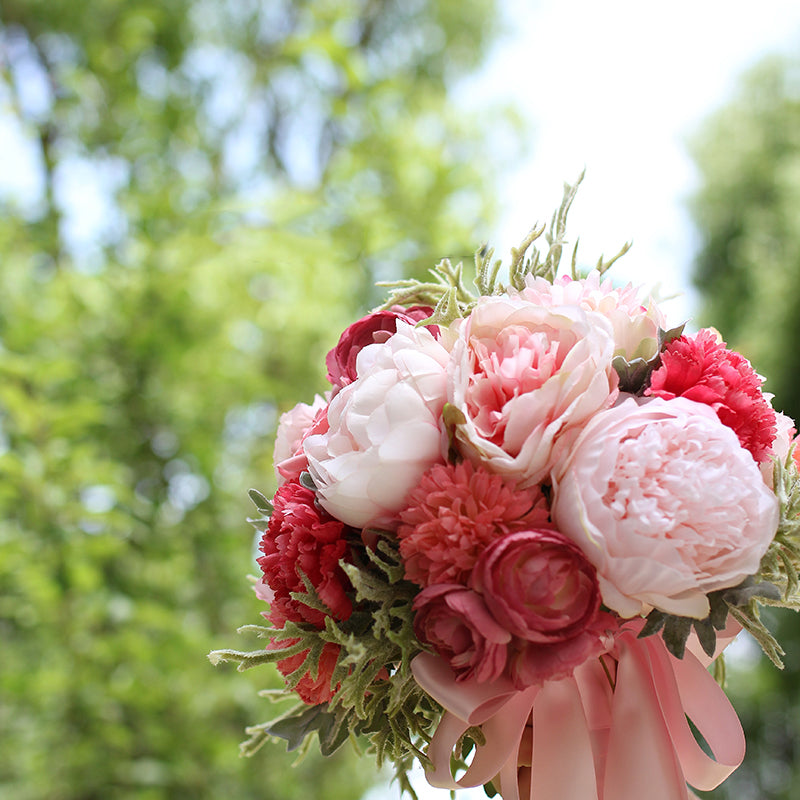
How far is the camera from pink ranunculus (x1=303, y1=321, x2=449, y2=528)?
478mm

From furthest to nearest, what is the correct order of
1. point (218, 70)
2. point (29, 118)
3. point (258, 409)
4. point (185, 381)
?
point (218, 70) < point (29, 118) < point (258, 409) < point (185, 381)

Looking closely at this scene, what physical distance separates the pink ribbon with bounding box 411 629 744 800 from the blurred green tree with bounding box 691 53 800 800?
144 inches

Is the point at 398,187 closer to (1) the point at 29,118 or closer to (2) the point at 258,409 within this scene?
(2) the point at 258,409

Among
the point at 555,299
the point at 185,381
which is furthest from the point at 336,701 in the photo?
the point at 185,381

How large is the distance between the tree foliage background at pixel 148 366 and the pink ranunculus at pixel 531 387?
0.71m

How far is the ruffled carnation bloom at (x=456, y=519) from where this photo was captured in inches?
17.6

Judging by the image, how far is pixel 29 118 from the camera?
2568mm

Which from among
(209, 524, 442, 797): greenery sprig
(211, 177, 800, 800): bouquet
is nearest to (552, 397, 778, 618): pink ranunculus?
(211, 177, 800, 800): bouquet

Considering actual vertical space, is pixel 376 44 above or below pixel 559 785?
above

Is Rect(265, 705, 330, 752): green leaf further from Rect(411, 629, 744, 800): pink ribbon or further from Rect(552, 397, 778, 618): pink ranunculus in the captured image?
Rect(552, 397, 778, 618): pink ranunculus

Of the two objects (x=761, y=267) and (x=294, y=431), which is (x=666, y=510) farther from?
(x=761, y=267)

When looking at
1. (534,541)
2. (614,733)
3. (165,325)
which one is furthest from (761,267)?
(534,541)

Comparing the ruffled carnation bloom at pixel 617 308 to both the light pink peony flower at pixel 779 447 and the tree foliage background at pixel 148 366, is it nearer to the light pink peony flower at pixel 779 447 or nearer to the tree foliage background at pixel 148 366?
the light pink peony flower at pixel 779 447

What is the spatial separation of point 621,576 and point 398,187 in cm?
179
